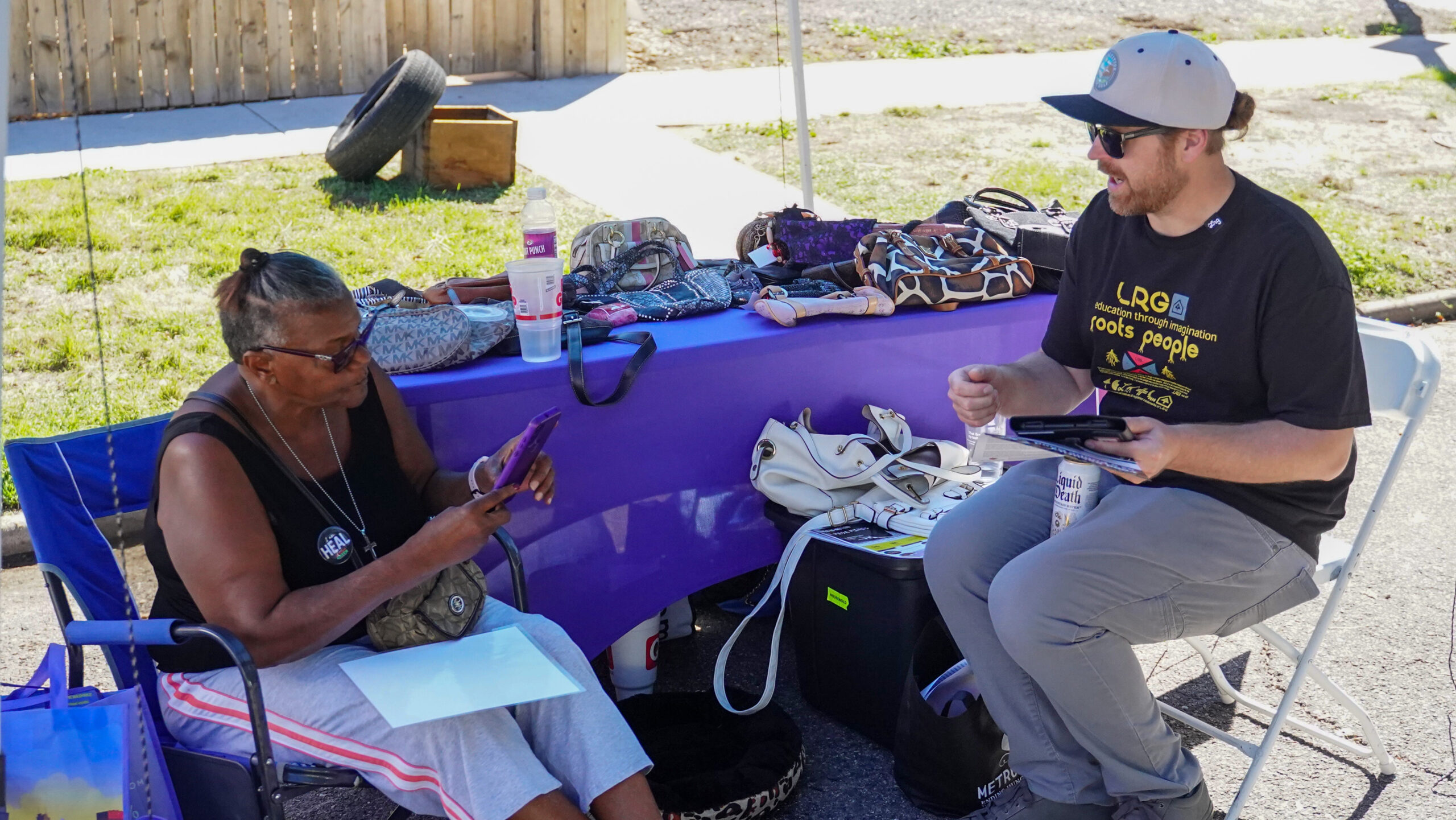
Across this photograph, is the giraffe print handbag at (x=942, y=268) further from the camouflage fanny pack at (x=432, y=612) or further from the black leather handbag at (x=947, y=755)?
the camouflage fanny pack at (x=432, y=612)

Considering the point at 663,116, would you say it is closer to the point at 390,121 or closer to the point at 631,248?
the point at 390,121

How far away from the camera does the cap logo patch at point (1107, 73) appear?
8.25 feet

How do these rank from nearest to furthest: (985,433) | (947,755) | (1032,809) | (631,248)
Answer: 1. (1032,809)
2. (947,755)
3. (985,433)
4. (631,248)

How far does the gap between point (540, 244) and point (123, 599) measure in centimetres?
131

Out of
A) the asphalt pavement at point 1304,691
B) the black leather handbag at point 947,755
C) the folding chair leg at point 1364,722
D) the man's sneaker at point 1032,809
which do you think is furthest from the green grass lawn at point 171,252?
the folding chair leg at point 1364,722

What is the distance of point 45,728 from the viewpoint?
1918 mm

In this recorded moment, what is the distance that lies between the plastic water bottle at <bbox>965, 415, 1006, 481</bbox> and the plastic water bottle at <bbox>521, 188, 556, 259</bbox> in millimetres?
1208

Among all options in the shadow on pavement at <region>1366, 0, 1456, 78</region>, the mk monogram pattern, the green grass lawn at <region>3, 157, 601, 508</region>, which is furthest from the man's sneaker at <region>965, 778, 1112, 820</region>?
the shadow on pavement at <region>1366, 0, 1456, 78</region>

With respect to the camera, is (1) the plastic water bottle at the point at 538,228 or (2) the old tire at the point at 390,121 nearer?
(1) the plastic water bottle at the point at 538,228

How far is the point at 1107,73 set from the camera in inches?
100

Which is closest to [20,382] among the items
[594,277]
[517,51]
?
[594,277]

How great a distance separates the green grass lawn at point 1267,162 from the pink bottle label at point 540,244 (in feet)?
12.7

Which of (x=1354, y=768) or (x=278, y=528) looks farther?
(x=1354, y=768)

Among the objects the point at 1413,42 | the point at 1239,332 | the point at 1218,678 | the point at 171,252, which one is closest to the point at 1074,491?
the point at 1239,332
